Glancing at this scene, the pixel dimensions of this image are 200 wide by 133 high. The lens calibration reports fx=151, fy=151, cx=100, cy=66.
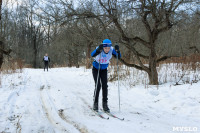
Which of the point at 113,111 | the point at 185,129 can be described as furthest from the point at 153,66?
the point at 185,129

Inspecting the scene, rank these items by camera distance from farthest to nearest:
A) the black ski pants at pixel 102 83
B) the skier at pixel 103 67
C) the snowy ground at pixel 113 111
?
the black ski pants at pixel 102 83, the skier at pixel 103 67, the snowy ground at pixel 113 111

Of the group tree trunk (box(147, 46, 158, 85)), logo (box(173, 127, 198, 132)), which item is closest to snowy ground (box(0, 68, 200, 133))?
logo (box(173, 127, 198, 132))

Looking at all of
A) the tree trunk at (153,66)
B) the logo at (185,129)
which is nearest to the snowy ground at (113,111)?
the logo at (185,129)

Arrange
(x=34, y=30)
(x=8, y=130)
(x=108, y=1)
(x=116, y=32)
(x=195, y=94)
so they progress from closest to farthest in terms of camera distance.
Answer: (x=8, y=130), (x=195, y=94), (x=108, y=1), (x=116, y=32), (x=34, y=30)

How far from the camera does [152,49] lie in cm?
614

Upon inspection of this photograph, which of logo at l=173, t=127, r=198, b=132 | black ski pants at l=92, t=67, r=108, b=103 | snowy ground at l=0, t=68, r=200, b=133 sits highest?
black ski pants at l=92, t=67, r=108, b=103

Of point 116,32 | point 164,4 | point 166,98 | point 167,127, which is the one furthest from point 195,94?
point 116,32

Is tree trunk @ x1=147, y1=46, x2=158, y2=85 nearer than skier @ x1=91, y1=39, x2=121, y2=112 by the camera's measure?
No

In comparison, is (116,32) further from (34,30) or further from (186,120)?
(34,30)

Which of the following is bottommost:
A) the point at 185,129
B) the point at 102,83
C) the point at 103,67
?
the point at 185,129

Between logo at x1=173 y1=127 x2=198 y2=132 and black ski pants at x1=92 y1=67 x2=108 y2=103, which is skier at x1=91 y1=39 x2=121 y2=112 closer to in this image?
black ski pants at x1=92 y1=67 x2=108 y2=103

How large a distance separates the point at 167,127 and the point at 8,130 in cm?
300

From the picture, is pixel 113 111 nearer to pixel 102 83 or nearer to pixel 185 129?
pixel 102 83

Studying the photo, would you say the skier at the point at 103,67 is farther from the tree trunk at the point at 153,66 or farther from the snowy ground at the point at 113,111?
the tree trunk at the point at 153,66
